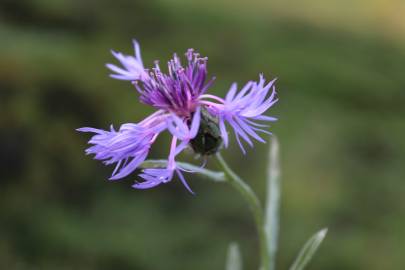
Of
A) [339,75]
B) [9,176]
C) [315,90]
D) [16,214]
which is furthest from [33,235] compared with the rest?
[339,75]

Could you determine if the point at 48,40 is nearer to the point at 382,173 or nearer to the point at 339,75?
the point at 339,75

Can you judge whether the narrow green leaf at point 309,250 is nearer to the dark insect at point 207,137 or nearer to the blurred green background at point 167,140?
the dark insect at point 207,137

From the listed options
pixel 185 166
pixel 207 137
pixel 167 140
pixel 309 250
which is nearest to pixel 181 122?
pixel 207 137

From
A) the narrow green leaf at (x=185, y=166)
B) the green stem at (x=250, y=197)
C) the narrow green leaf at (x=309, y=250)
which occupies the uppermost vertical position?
the narrow green leaf at (x=185, y=166)

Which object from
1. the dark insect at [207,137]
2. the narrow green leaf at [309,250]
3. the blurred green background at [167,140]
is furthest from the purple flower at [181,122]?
the blurred green background at [167,140]

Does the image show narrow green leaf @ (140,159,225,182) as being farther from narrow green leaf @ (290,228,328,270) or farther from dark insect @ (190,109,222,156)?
narrow green leaf @ (290,228,328,270)

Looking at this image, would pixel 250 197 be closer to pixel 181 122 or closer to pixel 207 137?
pixel 207 137
